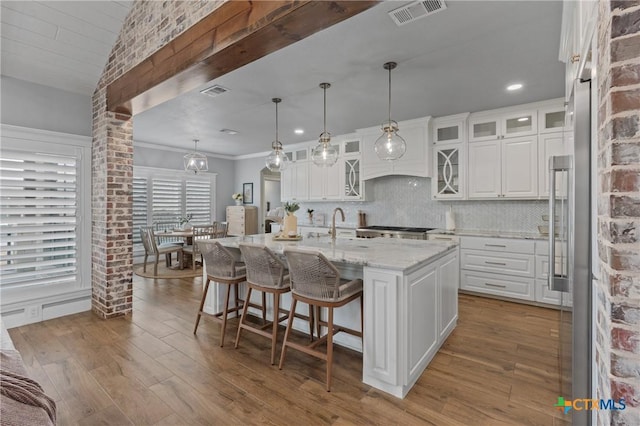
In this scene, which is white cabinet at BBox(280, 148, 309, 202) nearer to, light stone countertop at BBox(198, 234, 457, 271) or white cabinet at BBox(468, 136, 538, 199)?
white cabinet at BBox(468, 136, 538, 199)

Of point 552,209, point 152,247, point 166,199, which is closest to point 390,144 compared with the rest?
point 552,209

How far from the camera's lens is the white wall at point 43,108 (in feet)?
10.3

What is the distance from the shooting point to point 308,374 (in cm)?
233

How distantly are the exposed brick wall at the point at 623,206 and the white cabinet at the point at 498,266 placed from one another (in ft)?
11.9

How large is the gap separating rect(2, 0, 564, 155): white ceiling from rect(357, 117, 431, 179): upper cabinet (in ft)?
0.68

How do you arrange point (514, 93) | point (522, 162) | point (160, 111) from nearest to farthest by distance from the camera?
point (514, 93)
point (522, 162)
point (160, 111)

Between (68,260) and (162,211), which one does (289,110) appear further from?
(162,211)

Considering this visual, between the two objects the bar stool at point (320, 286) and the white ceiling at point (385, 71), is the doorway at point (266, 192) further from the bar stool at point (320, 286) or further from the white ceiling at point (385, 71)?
the bar stool at point (320, 286)

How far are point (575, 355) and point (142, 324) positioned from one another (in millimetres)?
3651

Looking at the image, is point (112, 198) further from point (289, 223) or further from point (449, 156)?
point (449, 156)

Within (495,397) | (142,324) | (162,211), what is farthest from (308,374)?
(162,211)

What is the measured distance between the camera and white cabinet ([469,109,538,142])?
4.15 metres

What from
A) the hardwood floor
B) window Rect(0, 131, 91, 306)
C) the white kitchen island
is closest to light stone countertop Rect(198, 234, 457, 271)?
the white kitchen island

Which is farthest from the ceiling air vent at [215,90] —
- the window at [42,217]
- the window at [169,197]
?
the window at [169,197]
